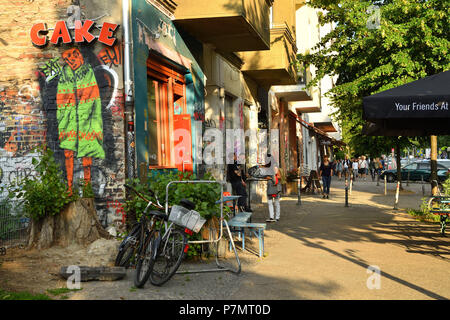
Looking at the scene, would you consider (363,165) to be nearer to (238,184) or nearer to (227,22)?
(238,184)

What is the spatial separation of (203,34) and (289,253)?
6.08m

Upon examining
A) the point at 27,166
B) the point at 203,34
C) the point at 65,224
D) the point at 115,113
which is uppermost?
the point at 203,34

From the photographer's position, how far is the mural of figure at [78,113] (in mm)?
9070

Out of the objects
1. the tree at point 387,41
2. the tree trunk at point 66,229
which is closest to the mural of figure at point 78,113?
the tree trunk at point 66,229

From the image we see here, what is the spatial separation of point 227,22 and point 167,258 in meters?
6.88

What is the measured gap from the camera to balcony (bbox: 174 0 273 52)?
11078mm

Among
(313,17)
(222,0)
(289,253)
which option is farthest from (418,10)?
(313,17)

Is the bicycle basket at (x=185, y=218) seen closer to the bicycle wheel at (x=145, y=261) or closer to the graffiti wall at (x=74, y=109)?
the bicycle wheel at (x=145, y=261)

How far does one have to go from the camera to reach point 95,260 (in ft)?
23.8

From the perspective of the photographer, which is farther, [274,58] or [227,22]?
[274,58]

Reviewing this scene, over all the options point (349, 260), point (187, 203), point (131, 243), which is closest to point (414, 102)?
point (349, 260)

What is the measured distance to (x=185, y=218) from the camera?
6520 mm

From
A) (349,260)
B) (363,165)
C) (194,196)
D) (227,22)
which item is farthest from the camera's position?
(363,165)
